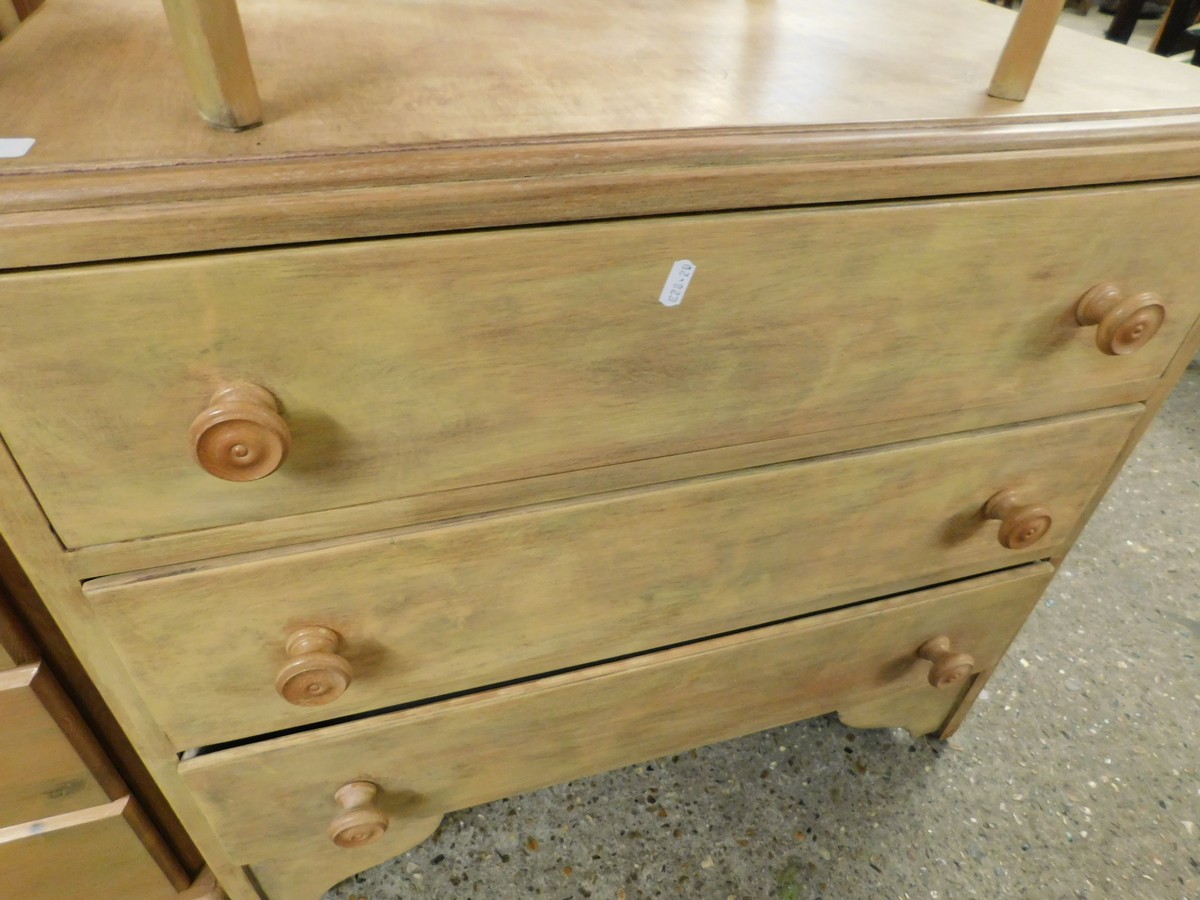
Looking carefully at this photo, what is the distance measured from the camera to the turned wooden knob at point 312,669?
0.55 metres

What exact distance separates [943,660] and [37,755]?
0.87 m

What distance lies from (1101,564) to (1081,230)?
1.07m

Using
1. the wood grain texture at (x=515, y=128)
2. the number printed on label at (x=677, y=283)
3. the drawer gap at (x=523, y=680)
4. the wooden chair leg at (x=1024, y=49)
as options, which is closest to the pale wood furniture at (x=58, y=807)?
the drawer gap at (x=523, y=680)

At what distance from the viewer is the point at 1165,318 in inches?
25.7

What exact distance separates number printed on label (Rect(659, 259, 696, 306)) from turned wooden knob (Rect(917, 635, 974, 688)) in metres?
0.57

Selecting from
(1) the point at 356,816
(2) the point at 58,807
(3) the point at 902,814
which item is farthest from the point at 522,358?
(3) the point at 902,814

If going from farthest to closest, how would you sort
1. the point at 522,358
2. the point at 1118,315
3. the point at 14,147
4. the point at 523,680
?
the point at 523,680 < the point at 1118,315 < the point at 522,358 < the point at 14,147

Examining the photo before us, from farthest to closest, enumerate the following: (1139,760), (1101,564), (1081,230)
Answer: (1101,564)
(1139,760)
(1081,230)

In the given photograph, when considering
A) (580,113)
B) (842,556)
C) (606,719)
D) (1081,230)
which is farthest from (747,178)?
(606,719)

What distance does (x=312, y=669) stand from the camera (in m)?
0.55

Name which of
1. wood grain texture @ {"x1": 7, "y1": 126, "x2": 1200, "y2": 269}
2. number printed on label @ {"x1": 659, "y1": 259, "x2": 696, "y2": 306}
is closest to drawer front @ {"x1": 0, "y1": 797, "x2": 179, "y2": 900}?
wood grain texture @ {"x1": 7, "y1": 126, "x2": 1200, "y2": 269}

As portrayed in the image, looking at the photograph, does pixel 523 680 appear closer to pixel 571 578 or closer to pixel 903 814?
pixel 571 578

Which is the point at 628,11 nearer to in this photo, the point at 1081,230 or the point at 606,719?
the point at 1081,230

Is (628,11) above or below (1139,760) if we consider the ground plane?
above
